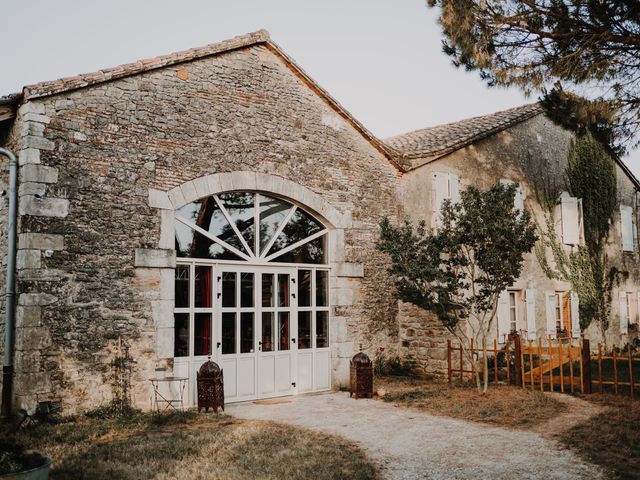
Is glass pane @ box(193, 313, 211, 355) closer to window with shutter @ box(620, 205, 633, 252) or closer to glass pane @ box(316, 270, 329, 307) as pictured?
glass pane @ box(316, 270, 329, 307)

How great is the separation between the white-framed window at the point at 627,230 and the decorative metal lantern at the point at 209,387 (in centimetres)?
1404

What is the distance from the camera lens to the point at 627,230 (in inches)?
688

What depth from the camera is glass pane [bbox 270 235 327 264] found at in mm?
10016

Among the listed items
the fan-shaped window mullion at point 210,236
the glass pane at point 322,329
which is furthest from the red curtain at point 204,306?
the glass pane at point 322,329

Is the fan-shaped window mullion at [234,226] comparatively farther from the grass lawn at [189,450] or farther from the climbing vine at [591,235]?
the climbing vine at [591,235]

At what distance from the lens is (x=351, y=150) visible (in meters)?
11.1

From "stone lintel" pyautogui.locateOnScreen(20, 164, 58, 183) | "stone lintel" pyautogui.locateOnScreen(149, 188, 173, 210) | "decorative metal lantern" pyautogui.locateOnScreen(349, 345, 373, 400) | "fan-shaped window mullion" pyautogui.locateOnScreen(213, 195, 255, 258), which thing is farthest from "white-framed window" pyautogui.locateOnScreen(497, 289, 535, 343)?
"stone lintel" pyautogui.locateOnScreen(20, 164, 58, 183)

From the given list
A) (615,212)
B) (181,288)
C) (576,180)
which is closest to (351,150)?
(181,288)

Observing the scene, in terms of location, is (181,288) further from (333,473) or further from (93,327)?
(333,473)

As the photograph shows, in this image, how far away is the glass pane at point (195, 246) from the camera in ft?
28.7

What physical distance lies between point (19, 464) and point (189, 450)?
2107 mm

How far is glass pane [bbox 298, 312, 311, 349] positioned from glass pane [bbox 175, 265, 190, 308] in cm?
220

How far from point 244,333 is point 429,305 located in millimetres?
3142

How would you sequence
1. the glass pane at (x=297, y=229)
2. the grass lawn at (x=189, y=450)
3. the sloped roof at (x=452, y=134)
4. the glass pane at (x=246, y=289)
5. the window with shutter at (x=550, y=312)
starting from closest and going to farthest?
the grass lawn at (x=189, y=450) → the glass pane at (x=246, y=289) → the glass pane at (x=297, y=229) → the sloped roof at (x=452, y=134) → the window with shutter at (x=550, y=312)
